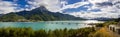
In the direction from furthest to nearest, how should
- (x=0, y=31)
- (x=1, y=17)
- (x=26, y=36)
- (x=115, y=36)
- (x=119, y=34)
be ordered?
(x=1, y=17), (x=0, y=31), (x=26, y=36), (x=119, y=34), (x=115, y=36)

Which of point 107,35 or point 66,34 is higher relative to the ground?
point 107,35

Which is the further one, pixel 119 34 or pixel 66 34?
pixel 66 34

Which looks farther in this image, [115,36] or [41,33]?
[41,33]

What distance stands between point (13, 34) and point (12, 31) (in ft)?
3.09

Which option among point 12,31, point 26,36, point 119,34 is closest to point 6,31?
point 12,31

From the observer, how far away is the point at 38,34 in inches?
1234

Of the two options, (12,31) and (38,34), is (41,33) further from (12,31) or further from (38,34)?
(12,31)

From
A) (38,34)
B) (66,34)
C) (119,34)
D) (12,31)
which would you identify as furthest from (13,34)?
(119,34)

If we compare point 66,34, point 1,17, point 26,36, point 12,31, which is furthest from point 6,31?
point 1,17

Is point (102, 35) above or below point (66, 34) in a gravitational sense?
above

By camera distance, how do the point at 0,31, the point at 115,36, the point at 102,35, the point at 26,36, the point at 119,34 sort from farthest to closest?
the point at 0,31
the point at 26,36
the point at 119,34
the point at 115,36
the point at 102,35

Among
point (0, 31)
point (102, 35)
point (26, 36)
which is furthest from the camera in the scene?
point (0, 31)

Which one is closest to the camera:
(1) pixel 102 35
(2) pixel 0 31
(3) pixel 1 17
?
(1) pixel 102 35

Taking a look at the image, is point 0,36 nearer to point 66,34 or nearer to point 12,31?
point 12,31
